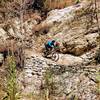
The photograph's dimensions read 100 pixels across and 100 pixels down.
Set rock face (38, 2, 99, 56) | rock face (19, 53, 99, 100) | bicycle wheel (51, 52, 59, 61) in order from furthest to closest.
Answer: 1. bicycle wheel (51, 52, 59, 61)
2. rock face (38, 2, 99, 56)
3. rock face (19, 53, 99, 100)

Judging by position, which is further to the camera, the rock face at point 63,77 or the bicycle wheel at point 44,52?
the bicycle wheel at point 44,52

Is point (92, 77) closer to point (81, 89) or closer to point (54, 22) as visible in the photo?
point (81, 89)

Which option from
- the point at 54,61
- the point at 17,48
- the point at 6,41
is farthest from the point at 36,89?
the point at 6,41

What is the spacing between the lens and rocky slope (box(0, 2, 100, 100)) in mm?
11648

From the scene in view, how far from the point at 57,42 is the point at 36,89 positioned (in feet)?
12.0

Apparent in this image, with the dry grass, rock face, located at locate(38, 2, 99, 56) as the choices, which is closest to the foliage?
rock face, located at locate(38, 2, 99, 56)

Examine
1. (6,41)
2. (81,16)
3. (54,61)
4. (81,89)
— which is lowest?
(81,89)

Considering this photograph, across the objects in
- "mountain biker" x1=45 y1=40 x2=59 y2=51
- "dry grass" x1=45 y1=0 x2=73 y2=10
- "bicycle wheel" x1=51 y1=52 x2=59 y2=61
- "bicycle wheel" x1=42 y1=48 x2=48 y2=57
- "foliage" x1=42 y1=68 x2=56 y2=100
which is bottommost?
"foliage" x1=42 y1=68 x2=56 y2=100

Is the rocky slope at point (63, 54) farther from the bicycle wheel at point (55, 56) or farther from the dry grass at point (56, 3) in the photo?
the dry grass at point (56, 3)

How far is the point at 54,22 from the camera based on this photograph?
1761cm

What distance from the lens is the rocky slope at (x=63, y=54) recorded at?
1165 cm

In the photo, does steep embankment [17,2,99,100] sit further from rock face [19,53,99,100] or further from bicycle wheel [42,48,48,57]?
bicycle wheel [42,48,48,57]

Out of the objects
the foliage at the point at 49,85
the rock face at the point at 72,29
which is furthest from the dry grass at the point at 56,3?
the foliage at the point at 49,85

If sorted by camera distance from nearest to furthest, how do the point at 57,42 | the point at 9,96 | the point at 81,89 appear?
the point at 9,96
the point at 81,89
the point at 57,42
